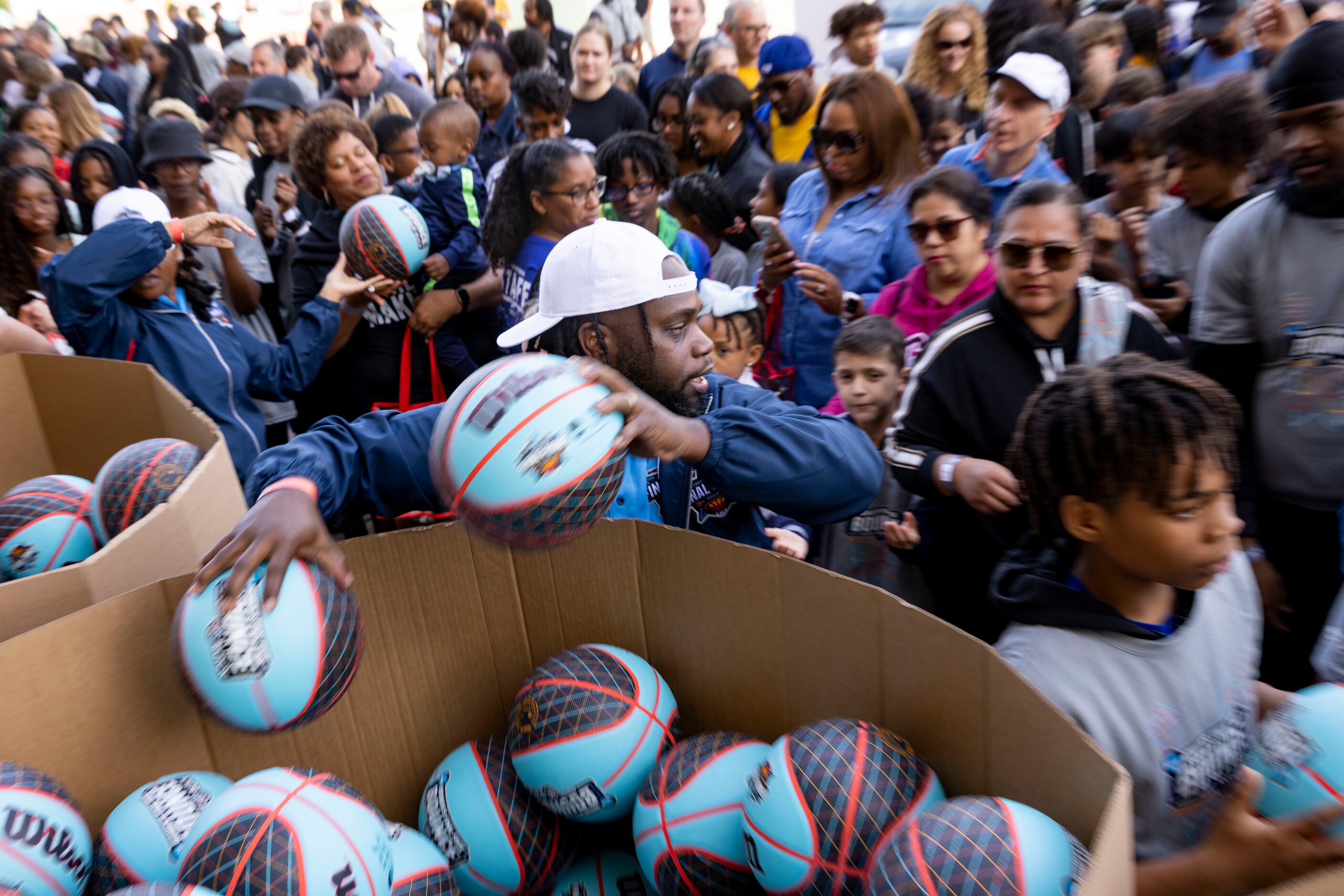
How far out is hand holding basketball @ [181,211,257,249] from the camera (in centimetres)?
345

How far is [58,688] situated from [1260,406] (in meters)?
2.95

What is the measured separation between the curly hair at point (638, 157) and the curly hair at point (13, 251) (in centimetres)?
266

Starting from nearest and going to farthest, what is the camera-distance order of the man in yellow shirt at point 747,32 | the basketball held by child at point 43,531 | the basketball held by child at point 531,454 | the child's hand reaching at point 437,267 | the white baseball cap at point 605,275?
the basketball held by child at point 531,454 → the white baseball cap at point 605,275 → the basketball held by child at point 43,531 → the child's hand reaching at point 437,267 → the man in yellow shirt at point 747,32

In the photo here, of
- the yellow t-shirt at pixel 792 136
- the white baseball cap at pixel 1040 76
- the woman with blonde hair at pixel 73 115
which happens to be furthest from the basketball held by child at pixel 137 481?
the woman with blonde hair at pixel 73 115

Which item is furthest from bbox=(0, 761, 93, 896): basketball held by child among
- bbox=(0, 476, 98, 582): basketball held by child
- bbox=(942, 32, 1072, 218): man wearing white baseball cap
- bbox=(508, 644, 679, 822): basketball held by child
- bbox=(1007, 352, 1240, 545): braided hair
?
bbox=(942, 32, 1072, 218): man wearing white baseball cap

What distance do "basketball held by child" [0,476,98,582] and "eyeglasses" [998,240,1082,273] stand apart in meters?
2.52

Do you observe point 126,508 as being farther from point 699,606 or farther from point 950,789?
point 950,789

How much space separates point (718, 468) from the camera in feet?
6.13

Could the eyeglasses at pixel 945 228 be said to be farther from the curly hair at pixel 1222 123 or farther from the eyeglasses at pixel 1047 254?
the curly hair at pixel 1222 123

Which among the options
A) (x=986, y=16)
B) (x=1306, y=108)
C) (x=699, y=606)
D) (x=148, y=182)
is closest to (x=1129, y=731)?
(x=699, y=606)

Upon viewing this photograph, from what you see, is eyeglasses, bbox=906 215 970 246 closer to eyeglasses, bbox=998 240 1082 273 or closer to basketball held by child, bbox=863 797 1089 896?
eyeglasses, bbox=998 240 1082 273

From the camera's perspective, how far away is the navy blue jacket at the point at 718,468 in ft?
6.19

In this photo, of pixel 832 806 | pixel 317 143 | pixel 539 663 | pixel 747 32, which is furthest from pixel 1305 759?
pixel 747 32

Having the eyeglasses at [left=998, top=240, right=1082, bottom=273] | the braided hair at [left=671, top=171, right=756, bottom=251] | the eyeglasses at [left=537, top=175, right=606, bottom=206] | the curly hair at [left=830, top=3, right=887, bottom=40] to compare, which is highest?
the curly hair at [left=830, top=3, right=887, bottom=40]
